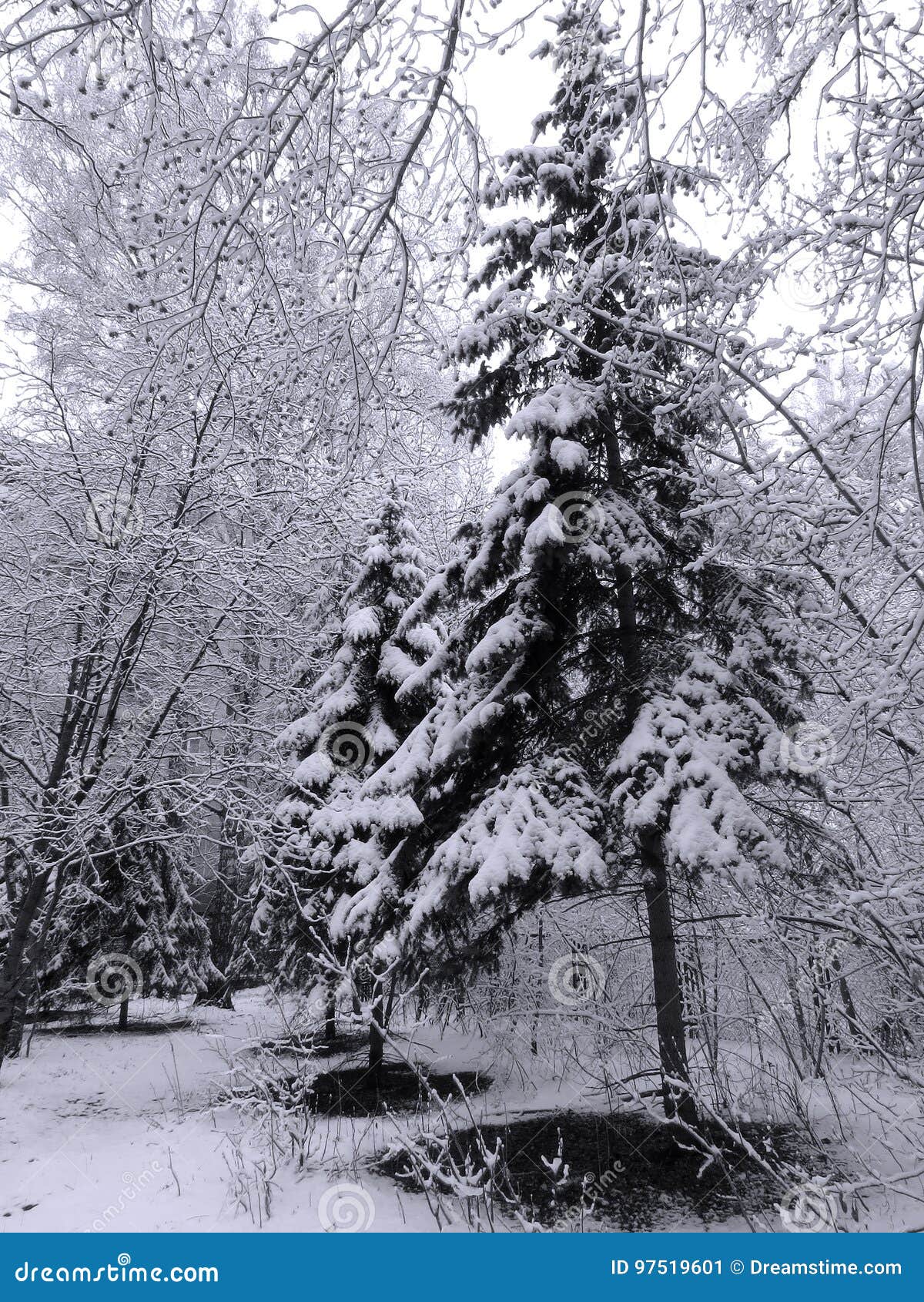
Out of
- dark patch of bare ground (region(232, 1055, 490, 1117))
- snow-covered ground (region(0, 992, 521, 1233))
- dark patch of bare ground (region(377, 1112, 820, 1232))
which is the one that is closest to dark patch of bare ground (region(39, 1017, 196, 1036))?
snow-covered ground (region(0, 992, 521, 1233))

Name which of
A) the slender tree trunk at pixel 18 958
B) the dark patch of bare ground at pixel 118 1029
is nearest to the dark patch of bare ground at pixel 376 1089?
the slender tree trunk at pixel 18 958

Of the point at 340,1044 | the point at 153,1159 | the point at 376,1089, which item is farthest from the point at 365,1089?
the point at 153,1159

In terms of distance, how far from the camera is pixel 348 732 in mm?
9766

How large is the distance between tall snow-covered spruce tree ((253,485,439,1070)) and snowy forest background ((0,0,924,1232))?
2.7 inches

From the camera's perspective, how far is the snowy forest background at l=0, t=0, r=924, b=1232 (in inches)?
122

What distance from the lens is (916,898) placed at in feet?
13.9

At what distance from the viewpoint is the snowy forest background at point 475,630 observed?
3.10 meters

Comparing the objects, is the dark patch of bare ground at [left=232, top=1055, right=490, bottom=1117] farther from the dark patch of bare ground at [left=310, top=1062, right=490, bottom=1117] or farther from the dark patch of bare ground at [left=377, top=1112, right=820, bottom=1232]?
the dark patch of bare ground at [left=377, top=1112, right=820, bottom=1232]

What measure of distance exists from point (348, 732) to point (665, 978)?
5272 millimetres

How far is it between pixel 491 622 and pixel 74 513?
439 centimetres

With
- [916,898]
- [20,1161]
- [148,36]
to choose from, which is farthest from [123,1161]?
[148,36]

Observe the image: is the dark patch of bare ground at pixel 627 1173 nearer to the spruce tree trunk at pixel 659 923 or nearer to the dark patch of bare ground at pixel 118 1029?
the spruce tree trunk at pixel 659 923

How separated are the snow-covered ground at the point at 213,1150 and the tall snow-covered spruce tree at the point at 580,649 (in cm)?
Answer: 140

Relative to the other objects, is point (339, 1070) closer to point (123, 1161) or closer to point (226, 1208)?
point (123, 1161)
